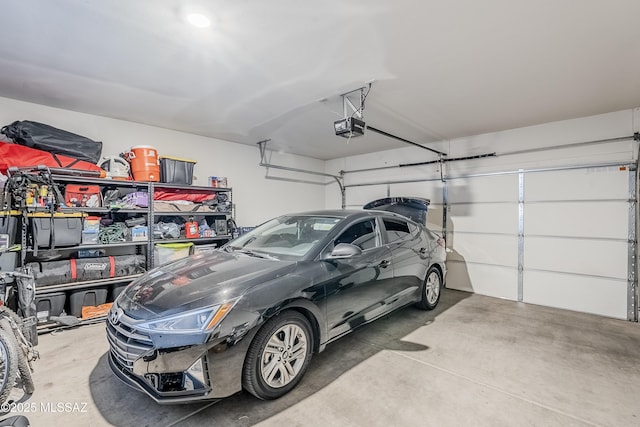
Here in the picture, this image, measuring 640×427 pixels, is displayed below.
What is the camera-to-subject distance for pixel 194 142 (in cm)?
515

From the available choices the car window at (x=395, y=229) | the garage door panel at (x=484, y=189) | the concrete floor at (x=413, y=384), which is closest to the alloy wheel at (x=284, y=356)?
the concrete floor at (x=413, y=384)

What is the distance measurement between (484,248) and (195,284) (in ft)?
15.8

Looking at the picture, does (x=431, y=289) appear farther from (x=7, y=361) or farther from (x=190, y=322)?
(x=7, y=361)

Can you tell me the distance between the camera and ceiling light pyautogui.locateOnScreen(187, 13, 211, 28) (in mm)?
2023

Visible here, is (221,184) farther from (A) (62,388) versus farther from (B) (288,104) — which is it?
(A) (62,388)

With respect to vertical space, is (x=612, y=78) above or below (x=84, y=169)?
above

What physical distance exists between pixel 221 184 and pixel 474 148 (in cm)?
454

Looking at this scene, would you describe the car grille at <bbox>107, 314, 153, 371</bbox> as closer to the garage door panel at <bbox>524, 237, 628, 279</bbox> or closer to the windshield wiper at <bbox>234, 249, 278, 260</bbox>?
the windshield wiper at <bbox>234, 249, 278, 260</bbox>

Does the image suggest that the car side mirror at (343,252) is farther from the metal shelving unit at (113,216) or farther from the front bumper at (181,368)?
the metal shelving unit at (113,216)

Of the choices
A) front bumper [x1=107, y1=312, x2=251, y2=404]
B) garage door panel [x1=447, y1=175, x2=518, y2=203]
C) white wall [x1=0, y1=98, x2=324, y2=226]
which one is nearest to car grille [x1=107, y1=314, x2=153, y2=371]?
front bumper [x1=107, y1=312, x2=251, y2=404]

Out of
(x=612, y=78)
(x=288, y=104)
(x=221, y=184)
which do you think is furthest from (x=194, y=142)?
(x=612, y=78)

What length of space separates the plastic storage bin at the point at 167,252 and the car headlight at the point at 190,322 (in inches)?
107

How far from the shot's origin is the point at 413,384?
2.24 m

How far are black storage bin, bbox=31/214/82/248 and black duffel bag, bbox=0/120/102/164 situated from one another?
0.83 metres
